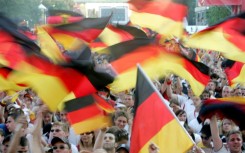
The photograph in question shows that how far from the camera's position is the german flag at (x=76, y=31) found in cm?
962

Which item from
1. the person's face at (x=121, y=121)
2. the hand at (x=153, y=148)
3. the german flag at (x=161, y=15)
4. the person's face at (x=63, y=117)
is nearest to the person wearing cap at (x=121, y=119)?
the person's face at (x=121, y=121)

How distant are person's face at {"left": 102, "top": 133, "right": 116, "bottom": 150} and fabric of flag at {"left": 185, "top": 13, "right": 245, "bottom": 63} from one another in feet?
4.79

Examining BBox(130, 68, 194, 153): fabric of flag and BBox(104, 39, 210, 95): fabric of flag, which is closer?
BBox(130, 68, 194, 153): fabric of flag

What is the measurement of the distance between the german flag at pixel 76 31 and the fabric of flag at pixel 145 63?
0.39 m

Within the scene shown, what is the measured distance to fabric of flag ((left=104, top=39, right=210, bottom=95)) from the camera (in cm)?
934

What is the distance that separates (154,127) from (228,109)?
116cm

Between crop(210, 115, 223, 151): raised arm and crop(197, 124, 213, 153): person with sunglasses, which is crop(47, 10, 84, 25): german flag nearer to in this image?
crop(197, 124, 213, 153): person with sunglasses

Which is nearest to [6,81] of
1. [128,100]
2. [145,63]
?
[145,63]

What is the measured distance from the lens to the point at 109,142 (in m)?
8.72

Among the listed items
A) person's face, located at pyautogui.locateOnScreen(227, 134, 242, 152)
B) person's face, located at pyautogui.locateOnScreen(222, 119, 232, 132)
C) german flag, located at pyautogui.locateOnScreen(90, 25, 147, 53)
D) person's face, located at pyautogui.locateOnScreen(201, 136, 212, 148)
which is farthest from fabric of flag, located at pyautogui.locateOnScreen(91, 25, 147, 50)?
person's face, located at pyautogui.locateOnScreen(227, 134, 242, 152)

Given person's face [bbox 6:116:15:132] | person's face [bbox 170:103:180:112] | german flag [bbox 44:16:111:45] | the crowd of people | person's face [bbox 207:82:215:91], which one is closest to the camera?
the crowd of people

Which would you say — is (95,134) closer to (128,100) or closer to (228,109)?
(228,109)

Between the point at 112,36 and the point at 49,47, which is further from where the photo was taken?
the point at 112,36

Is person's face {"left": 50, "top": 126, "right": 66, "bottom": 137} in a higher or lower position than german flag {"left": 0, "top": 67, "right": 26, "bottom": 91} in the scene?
lower
